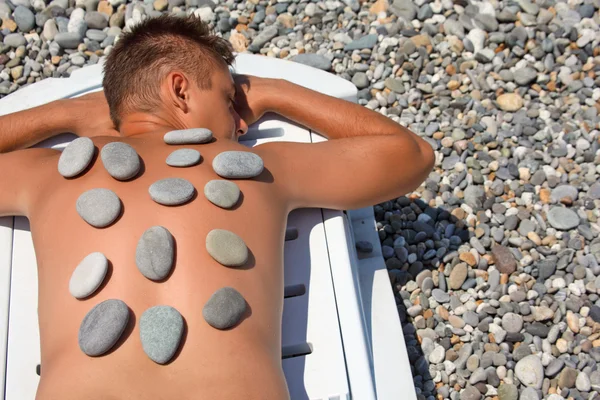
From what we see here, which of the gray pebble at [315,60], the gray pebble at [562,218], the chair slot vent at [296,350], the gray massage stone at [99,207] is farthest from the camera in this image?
the gray pebble at [315,60]

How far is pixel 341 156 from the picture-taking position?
1.77 m

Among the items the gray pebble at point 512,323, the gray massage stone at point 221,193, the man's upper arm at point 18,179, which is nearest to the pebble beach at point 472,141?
the gray pebble at point 512,323

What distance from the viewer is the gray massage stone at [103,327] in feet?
4.39

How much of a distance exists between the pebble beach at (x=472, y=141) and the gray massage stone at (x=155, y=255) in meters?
0.74

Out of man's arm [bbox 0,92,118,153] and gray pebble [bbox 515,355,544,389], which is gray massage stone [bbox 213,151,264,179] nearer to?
man's arm [bbox 0,92,118,153]

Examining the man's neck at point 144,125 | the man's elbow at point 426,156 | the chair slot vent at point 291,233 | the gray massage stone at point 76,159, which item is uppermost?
the gray massage stone at point 76,159

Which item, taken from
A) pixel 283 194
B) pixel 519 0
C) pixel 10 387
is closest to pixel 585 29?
pixel 519 0

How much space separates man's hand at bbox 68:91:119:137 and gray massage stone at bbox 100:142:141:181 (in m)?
0.46

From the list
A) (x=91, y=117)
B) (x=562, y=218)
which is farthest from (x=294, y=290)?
(x=562, y=218)

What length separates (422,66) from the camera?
2676mm

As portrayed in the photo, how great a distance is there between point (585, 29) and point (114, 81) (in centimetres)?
195

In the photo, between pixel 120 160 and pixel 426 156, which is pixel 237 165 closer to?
pixel 120 160

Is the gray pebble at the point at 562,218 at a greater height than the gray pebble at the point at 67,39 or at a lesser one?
lesser

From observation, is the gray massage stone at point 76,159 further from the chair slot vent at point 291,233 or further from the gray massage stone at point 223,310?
the chair slot vent at point 291,233
